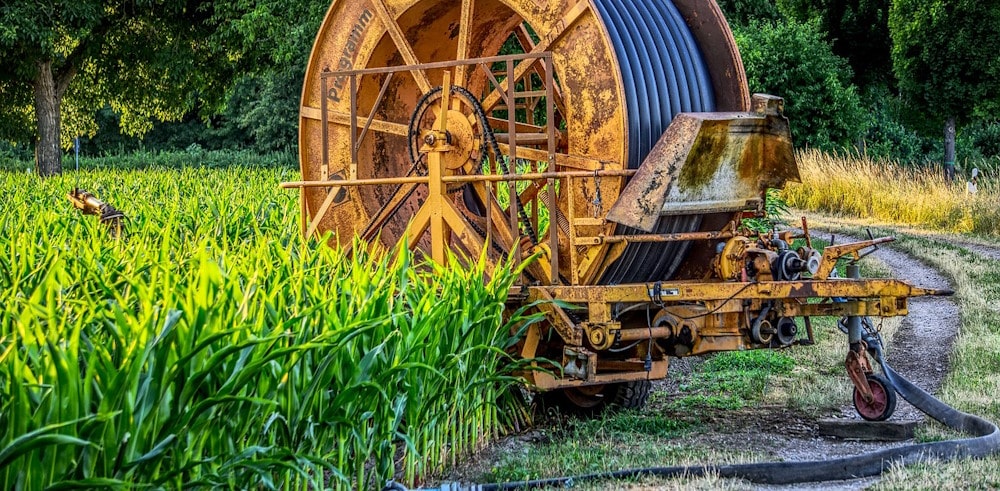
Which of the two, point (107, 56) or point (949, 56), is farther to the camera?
point (107, 56)

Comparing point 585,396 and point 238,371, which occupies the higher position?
point 238,371

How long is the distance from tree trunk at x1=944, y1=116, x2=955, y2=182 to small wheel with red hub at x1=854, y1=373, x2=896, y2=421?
62.4ft

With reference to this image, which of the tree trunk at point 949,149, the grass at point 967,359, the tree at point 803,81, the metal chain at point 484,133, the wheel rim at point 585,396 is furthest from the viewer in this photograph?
the tree at point 803,81

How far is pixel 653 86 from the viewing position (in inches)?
307

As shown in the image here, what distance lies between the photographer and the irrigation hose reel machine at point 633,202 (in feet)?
23.9

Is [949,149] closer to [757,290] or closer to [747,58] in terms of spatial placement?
[747,58]

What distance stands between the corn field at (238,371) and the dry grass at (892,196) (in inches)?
517

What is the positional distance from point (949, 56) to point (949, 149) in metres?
2.10

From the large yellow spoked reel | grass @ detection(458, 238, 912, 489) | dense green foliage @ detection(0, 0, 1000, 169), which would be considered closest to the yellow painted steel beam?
the large yellow spoked reel

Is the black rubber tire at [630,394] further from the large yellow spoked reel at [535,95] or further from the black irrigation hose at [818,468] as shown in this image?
the black irrigation hose at [818,468]

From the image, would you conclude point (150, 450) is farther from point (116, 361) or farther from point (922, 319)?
point (922, 319)

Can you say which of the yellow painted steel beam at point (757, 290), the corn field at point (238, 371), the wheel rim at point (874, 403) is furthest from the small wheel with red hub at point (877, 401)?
the corn field at point (238, 371)

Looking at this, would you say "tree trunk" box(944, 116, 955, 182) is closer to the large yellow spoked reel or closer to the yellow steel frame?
the large yellow spoked reel

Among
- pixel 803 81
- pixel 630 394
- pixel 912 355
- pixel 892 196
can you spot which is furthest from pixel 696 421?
pixel 803 81
